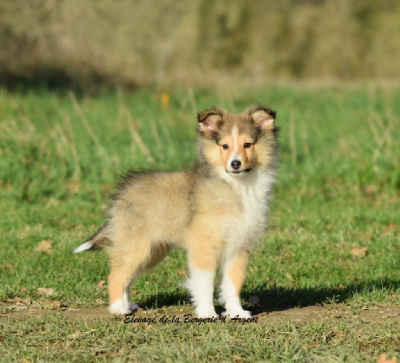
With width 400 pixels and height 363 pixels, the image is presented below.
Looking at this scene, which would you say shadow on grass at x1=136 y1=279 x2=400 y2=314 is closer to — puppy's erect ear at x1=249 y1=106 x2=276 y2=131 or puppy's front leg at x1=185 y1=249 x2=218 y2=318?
puppy's front leg at x1=185 y1=249 x2=218 y2=318

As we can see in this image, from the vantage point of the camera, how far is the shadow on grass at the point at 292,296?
6.78m

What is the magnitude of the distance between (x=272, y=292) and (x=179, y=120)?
8.08 m

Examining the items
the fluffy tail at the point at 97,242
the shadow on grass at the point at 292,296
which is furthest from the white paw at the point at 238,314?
the fluffy tail at the point at 97,242

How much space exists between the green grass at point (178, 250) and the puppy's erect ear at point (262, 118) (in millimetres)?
1631

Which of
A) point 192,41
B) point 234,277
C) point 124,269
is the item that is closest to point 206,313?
point 234,277

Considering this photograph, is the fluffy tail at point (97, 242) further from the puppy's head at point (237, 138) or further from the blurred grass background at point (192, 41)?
the blurred grass background at point (192, 41)

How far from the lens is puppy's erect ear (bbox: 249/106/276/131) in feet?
20.1

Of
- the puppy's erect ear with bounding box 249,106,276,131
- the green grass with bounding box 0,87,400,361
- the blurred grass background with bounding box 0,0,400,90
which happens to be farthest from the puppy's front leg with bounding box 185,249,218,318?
the blurred grass background with bounding box 0,0,400,90

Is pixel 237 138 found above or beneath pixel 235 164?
above

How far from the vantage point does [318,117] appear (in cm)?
1838

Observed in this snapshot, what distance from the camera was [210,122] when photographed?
616 centimetres

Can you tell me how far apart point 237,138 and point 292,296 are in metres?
1.95

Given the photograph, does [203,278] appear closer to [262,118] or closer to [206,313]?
[206,313]

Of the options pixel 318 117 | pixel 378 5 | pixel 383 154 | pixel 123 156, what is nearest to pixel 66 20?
pixel 318 117
